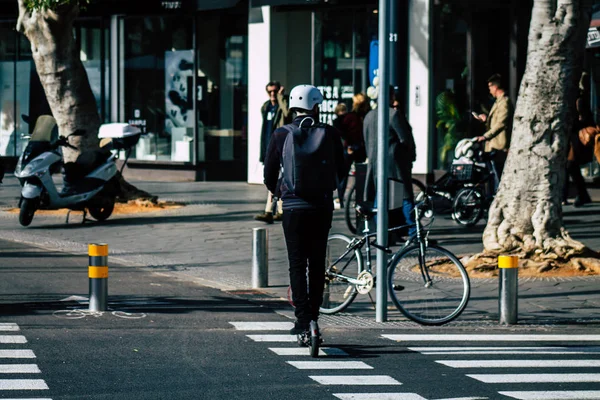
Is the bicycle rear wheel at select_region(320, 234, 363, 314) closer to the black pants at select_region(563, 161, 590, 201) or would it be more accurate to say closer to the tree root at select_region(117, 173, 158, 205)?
the black pants at select_region(563, 161, 590, 201)

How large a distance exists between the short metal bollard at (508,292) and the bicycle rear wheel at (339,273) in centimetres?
110

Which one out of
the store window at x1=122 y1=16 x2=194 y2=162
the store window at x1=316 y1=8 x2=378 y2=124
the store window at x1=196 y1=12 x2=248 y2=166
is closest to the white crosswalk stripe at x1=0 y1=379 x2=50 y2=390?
the store window at x1=316 y1=8 x2=378 y2=124

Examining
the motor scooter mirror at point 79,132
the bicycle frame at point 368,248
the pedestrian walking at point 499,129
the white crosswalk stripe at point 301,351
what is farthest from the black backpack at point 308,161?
the motor scooter mirror at point 79,132

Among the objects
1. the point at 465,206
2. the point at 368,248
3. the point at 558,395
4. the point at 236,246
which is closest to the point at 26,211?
the point at 236,246

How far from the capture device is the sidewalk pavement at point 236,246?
988 cm

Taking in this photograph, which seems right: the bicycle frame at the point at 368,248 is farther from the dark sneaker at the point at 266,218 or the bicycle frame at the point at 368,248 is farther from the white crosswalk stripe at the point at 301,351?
the dark sneaker at the point at 266,218

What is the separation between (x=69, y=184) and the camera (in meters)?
16.3

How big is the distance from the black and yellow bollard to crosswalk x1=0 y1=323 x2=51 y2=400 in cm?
97

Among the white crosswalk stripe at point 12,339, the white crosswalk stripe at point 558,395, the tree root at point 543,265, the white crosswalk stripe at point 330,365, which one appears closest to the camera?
the white crosswalk stripe at point 558,395

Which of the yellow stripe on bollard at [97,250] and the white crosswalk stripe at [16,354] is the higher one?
the yellow stripe on bollard at [97,250]

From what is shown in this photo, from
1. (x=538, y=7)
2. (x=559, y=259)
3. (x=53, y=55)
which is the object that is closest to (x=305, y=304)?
(x=559, y=259)

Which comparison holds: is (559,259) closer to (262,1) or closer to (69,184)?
(69,184)

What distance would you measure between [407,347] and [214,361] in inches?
57.1

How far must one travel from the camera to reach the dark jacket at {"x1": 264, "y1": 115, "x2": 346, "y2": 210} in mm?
8078
